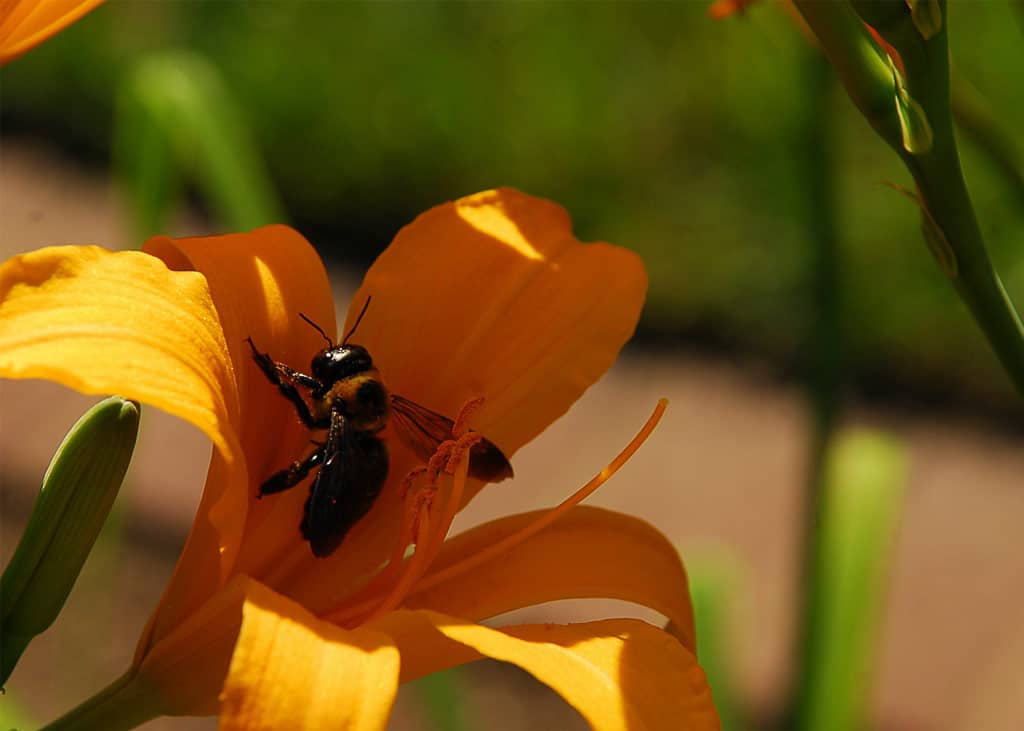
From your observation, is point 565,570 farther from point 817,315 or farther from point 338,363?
point 817,315

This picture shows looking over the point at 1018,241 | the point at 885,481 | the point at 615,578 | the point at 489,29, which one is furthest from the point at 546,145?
the point at 615,578

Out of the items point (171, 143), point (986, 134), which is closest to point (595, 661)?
point (986, 134)

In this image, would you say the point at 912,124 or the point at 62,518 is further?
the point at 62,518

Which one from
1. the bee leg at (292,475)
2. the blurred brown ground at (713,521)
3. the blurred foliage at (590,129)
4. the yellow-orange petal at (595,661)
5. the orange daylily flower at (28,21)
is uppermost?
the orange daylily flower at (28,21)

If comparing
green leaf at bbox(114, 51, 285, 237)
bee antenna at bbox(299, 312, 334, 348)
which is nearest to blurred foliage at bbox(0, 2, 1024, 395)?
green leaf at bbox(114, 51, 285, 237)

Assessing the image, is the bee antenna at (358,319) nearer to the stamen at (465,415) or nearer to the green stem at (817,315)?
the stamen at (465,415)

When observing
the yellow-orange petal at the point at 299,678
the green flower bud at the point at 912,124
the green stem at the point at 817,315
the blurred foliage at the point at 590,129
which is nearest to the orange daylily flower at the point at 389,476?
the yellow-orange petal at the point at 299,678
